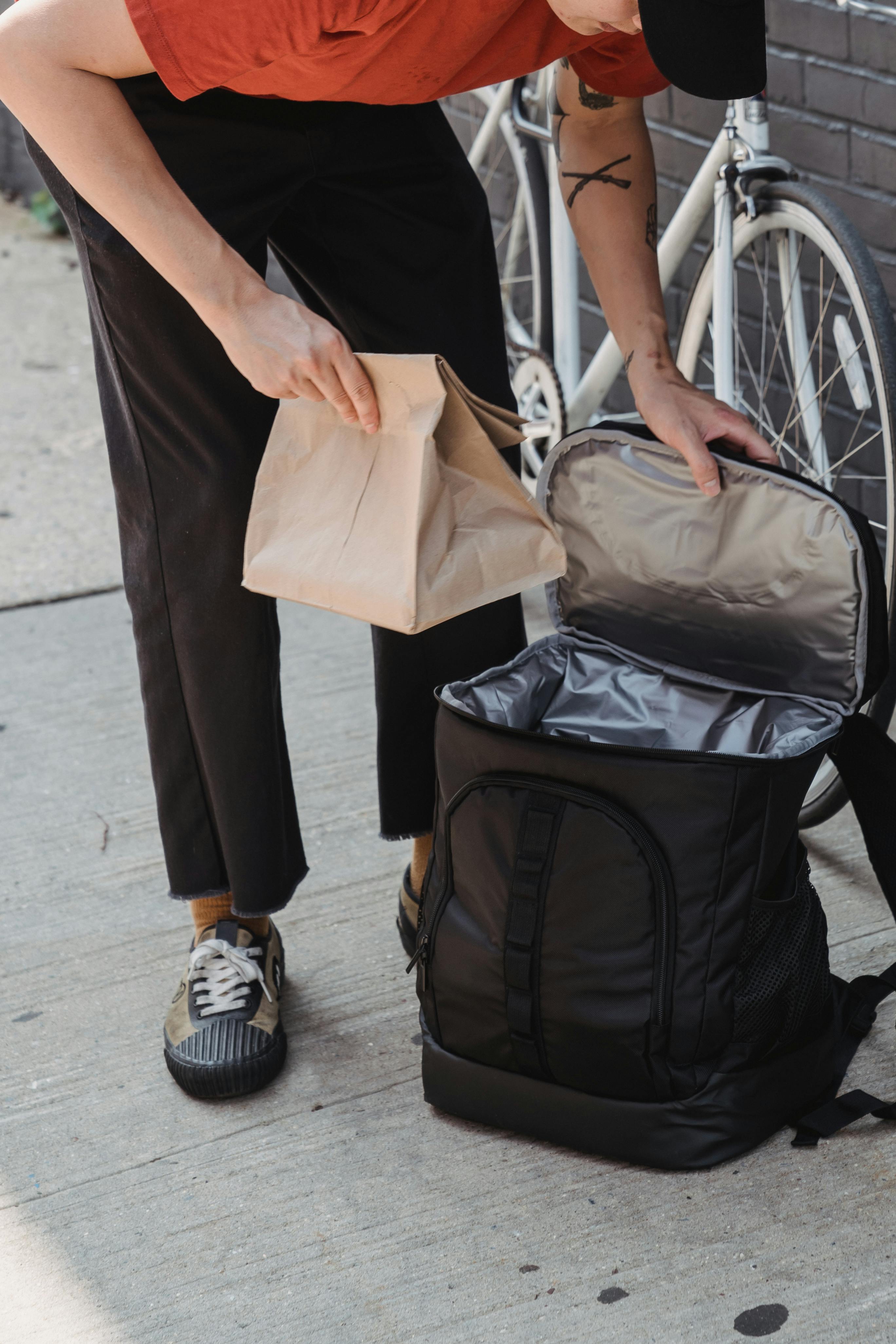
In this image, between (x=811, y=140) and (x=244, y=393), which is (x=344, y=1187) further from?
(x=811, y=140)

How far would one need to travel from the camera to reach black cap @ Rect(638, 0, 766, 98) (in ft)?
3.67

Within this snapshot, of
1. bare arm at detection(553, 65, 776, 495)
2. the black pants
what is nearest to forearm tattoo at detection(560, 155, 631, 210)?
bare arm at detection(553, 65, 776, 495)

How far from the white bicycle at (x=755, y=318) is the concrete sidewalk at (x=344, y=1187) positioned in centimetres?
63

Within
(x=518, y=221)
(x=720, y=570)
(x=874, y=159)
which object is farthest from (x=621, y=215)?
(x=518, y=221)

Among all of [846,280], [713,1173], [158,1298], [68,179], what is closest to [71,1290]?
[158,1298]

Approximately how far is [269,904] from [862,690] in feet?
2.48

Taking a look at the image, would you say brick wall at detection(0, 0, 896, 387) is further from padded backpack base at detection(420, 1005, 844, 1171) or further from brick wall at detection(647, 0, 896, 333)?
padded backpack base at detection(420, 1005, 844, 1171)

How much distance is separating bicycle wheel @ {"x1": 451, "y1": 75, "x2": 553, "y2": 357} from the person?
3.09 feet

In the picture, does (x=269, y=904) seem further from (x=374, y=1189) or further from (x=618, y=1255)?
(x=618, y=1255)

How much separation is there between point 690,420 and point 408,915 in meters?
0.75

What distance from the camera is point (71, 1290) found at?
4.48 ft

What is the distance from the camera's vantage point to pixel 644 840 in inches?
52.4

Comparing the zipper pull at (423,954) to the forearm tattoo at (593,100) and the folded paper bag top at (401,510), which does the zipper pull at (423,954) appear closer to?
the folded paper bag top at (401,510)

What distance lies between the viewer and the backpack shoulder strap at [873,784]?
1477 mm
